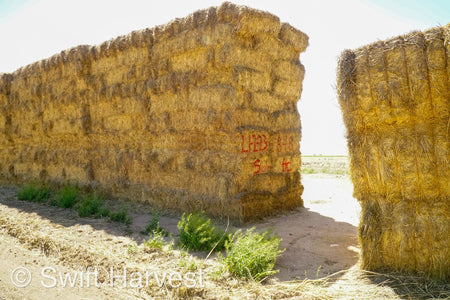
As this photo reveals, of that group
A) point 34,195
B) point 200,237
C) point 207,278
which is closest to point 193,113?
point 200,237

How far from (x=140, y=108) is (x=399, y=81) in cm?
558

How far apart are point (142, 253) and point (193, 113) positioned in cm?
306

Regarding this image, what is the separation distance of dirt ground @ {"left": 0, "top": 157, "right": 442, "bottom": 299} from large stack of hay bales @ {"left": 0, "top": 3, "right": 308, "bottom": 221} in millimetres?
724

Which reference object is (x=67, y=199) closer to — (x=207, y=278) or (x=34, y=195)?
(x=34, y=195)

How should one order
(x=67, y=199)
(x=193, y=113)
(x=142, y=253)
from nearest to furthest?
(x=142, y=253) < (x=193, y=113) < (x=67, y=199)

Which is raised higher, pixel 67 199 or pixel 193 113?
pixel 193 113

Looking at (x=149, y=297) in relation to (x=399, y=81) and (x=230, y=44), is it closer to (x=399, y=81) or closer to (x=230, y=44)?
(x=399, y=81)

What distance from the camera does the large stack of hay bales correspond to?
624 cm

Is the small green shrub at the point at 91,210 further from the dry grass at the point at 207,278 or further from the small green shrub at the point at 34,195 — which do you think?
the small green shrub at the point at 34,195

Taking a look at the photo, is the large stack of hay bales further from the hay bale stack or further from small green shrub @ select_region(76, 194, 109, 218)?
the hay bale stack

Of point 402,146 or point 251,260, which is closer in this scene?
point 402,146

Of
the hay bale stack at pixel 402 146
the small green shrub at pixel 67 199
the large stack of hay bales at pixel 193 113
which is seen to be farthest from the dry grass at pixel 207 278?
the small green shrub at pixel 67 199

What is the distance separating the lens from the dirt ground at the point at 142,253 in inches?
137

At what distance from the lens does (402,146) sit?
11.8ft
